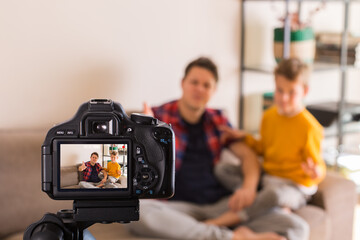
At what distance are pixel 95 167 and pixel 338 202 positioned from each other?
1621 millimetres

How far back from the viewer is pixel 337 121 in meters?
2.90

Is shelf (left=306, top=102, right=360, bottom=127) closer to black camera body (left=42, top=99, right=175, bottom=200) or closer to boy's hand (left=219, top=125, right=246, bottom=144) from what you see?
boy's hand (left=219, top=125, right=246, bottom=144)

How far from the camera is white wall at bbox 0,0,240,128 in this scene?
2.24m

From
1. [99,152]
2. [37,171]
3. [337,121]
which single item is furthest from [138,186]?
[337,121]

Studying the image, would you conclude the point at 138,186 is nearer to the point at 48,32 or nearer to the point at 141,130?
the point at 141,130

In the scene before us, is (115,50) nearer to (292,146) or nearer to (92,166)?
(292,146)

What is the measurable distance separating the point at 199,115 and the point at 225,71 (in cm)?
56

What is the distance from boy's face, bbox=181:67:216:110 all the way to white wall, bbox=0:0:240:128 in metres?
0.33

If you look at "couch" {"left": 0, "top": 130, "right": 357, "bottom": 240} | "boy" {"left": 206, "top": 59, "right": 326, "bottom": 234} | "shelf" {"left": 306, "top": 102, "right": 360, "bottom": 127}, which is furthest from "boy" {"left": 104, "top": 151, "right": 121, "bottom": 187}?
"shelf" {"left": 306, "top": 102, "right": 360, "bottom": 127}

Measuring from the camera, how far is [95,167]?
0.98m

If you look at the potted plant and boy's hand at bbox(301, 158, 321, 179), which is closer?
boy's hand at bbox(301, 158, 321, 179)

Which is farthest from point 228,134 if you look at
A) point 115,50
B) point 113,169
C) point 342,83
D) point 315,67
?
point 113,169

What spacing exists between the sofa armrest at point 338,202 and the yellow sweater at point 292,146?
0.06 metres

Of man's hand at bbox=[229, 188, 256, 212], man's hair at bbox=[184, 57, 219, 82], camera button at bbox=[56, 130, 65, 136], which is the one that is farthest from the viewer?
man's hair at bbox=[184, 57, 219, 82]
